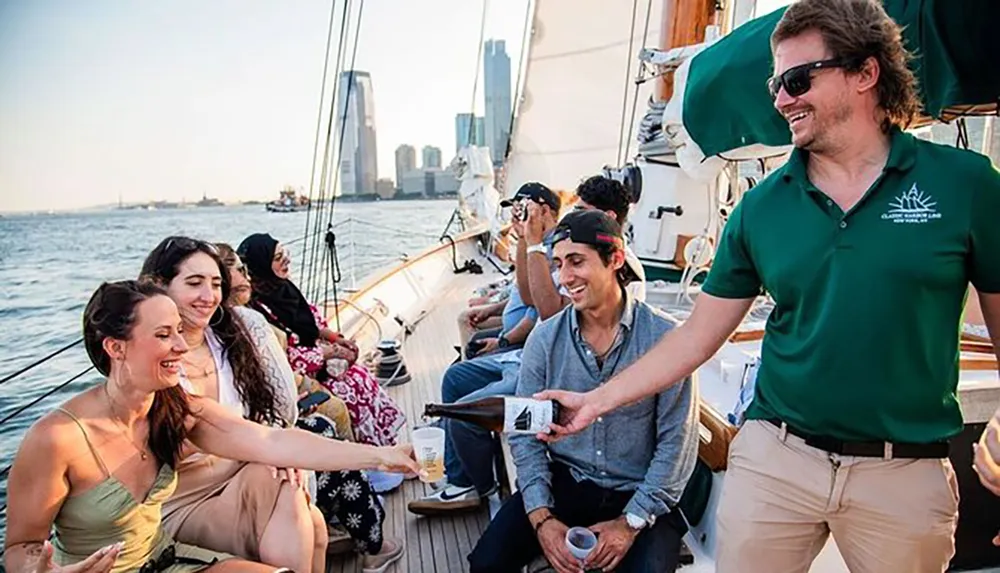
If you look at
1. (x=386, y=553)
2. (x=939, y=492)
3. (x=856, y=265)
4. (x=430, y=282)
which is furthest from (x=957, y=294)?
(x=430, y=282)

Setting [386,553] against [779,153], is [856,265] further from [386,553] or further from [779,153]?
[386,553]

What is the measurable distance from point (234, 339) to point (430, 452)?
0.90 m

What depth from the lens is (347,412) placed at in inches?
105

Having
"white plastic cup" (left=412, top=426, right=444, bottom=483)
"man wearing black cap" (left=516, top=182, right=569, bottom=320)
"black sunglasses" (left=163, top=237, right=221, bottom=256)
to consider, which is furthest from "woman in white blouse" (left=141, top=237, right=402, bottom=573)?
"man wearing black cap" (left=516, top=182, right=569, bottom=320)

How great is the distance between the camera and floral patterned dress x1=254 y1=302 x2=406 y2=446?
285 cm

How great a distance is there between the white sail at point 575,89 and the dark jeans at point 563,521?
649cm

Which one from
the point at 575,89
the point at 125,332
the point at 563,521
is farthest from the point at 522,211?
the point at 575,89

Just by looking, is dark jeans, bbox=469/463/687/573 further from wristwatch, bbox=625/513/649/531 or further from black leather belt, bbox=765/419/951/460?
black leather belt, bbox=765/419/951/460

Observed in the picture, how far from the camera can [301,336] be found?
9.53 feet

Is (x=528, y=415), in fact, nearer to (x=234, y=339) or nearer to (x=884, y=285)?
(x=884, y=285)

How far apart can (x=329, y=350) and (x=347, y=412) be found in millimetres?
520

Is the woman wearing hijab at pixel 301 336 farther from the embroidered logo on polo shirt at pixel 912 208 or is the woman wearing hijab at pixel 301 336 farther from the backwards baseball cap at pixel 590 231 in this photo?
the embroidered logo on polo shirt at pixel 912 208

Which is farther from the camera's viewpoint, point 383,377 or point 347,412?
point 383,377

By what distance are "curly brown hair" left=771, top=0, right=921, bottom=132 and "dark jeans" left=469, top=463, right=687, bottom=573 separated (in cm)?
108
